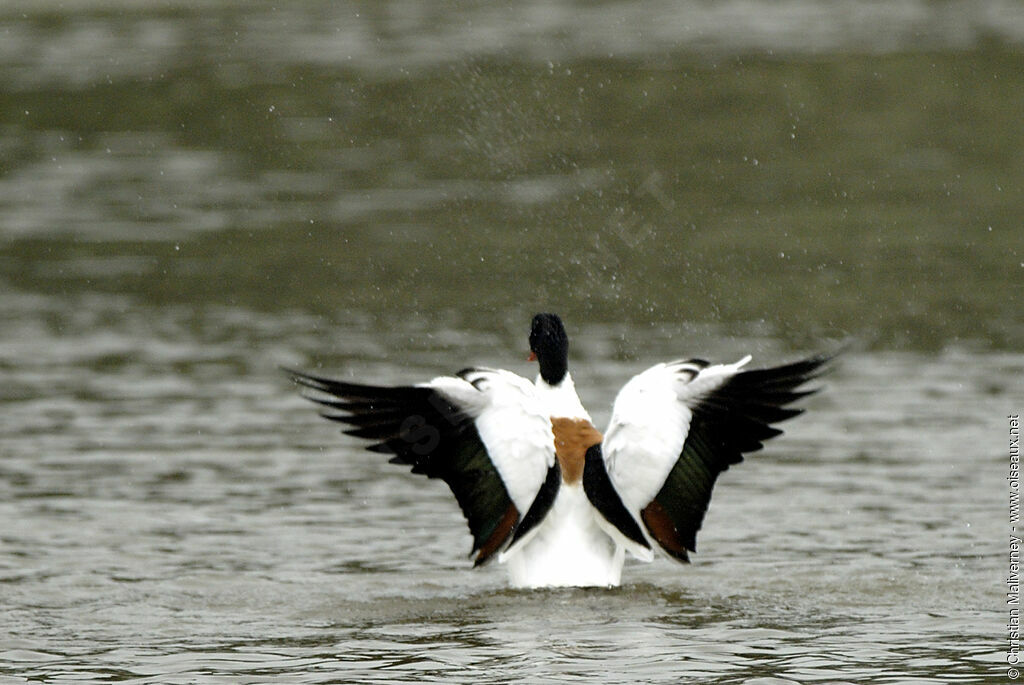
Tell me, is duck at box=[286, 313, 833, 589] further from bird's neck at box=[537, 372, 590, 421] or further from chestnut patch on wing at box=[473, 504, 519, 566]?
bird's neck at box=[537, 372, 590, 421]

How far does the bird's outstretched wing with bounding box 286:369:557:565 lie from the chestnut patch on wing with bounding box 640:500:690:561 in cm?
49

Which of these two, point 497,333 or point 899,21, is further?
point 899,21

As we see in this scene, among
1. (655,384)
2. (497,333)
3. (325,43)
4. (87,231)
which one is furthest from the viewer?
(325,43)

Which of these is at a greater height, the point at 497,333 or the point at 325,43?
the point at 325,43

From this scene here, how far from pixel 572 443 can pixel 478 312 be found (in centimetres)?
734

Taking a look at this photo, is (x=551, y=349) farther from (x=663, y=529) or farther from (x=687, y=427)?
(x=663, y=529)

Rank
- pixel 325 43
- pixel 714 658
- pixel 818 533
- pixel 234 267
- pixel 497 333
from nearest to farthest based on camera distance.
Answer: pixel 714 658 → pixel 818 533 → pixel 497 333 → pixel 234 267 → pixel 325 43

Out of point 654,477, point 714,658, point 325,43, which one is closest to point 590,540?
point 654,477

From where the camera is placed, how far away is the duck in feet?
27.7

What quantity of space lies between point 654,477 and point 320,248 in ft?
36.6

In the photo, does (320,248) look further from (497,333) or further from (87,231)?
(497,333)

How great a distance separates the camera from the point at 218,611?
8.80 metres

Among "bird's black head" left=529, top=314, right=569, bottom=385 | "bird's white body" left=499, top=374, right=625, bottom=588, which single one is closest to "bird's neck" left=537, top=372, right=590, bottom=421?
"bird's black head" left=529, top=314, right=569, bottom=385

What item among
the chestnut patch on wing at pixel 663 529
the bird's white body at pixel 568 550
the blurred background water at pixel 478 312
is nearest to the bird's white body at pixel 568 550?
the bird's white body at pixel 568 550
